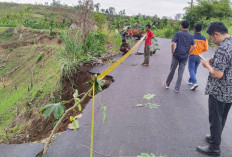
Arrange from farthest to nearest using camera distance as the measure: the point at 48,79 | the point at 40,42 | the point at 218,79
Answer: the point at 40,42
the point at 48,79
the point at 218,79

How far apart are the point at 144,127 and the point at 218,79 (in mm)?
1649

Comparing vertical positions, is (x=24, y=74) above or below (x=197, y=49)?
below

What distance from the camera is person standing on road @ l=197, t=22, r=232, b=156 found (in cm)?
326

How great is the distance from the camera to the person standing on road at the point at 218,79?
3264 millimetres

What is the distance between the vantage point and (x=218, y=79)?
3.44m

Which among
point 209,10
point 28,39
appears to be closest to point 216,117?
point 28,39

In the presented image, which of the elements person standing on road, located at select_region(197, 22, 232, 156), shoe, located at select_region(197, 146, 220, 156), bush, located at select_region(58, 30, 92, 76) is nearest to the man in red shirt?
bush, located at select_region(58, 30, 92, 76)

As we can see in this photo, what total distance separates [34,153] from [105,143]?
43.7 inches

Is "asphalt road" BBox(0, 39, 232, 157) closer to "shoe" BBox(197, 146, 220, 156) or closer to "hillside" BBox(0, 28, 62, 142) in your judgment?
"shoe" BBox(197, 146, 220, 156)

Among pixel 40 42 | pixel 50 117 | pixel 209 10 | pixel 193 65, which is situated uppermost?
pixel 209 10

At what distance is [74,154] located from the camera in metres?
3.62

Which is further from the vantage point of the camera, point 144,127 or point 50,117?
point 50,117

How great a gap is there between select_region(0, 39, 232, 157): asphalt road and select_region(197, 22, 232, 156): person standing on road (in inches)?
18.9

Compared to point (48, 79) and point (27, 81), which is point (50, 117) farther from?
point (27, 81)
